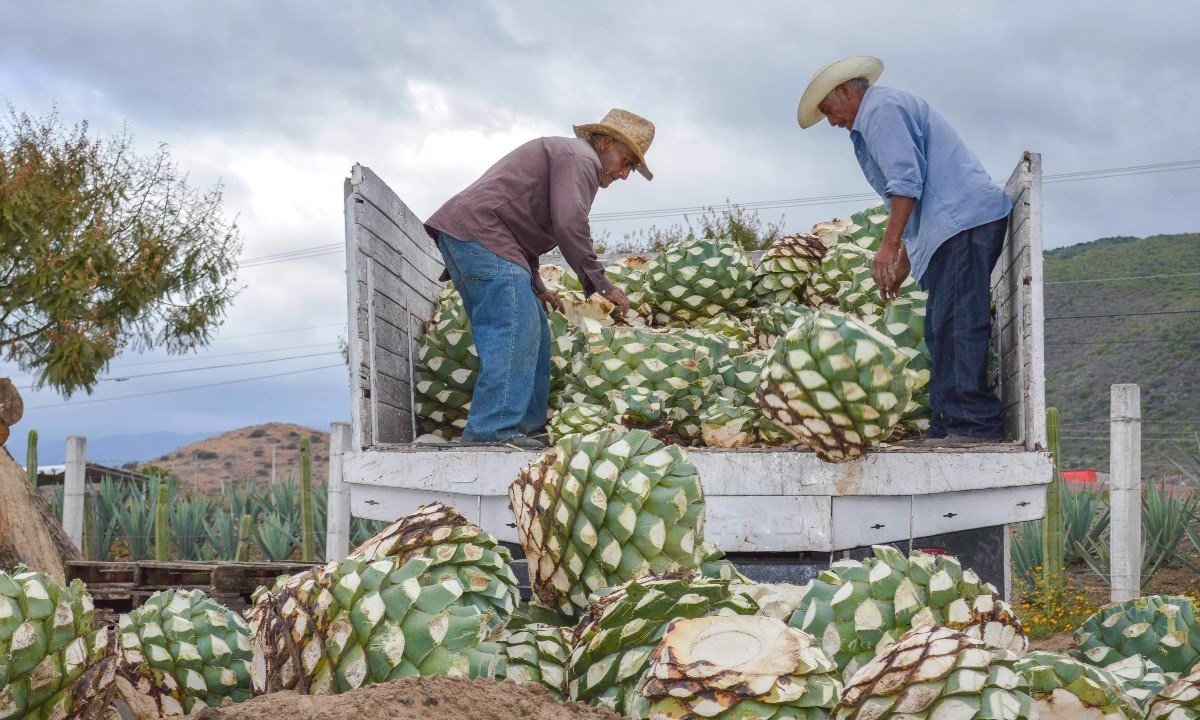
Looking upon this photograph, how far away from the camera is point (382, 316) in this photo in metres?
4.83

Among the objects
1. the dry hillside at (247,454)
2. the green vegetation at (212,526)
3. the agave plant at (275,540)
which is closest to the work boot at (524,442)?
the green vegetation at (212,526)

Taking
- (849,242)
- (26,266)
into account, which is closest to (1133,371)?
(26,266)

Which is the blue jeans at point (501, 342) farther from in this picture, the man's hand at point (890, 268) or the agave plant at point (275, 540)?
the agave plant at point (275, 540)

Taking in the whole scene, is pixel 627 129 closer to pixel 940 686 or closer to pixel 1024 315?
pixel 1024 315

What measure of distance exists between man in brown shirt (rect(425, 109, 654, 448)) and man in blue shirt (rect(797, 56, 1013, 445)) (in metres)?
1.22

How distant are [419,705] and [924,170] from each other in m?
4.01

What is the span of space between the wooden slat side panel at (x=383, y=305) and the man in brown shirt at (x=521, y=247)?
0.85 ft

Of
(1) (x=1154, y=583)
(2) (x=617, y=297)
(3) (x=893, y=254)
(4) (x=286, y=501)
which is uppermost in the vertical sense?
(3) (x=893, y=254)

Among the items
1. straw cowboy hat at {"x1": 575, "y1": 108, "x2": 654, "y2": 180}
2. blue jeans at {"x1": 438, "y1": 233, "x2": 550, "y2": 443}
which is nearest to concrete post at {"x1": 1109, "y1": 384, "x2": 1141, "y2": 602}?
straw cowboy hat at {"x1": 575, "y1": 108, "x2": 654, "y2": 180}

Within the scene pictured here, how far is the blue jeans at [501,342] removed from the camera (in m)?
4.61

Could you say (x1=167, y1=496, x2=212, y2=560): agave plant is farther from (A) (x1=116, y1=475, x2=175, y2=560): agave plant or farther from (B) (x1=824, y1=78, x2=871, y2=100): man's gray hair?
(B) (x1=824, y1=78, x2=871, y2=100): man's gray hair

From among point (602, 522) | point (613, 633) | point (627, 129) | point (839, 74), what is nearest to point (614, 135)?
point (627, 129)

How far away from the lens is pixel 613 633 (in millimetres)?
1664

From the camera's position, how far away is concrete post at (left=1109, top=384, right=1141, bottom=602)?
8.39 m
